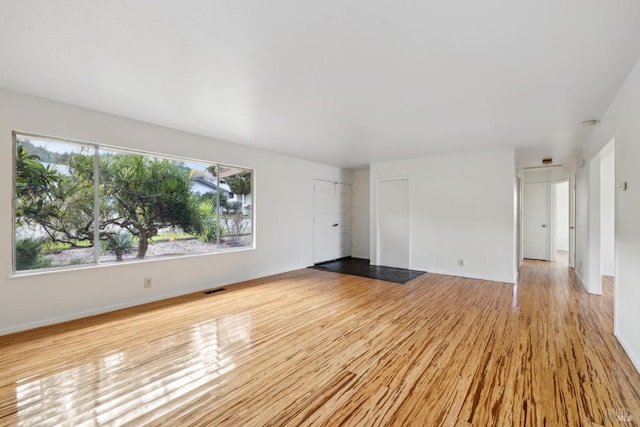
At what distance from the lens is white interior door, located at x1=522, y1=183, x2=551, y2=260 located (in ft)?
23.3

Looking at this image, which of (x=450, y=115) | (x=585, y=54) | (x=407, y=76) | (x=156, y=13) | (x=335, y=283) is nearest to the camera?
(x=156, y=13)

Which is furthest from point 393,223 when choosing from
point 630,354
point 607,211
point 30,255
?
point 30,255

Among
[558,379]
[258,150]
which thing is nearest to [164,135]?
[258,150]

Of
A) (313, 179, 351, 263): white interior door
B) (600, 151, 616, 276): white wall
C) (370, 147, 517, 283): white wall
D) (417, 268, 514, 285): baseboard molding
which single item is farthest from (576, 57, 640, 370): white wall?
(313, 179, 351, 263): white interior door

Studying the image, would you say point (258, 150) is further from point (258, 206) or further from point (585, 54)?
point (585, 54)

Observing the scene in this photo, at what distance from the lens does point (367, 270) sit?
5785mm

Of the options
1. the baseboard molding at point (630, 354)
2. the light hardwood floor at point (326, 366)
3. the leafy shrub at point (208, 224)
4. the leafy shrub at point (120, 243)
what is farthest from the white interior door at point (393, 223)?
the leafy shrub at point (120, 243)

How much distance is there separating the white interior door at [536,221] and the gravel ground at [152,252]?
780 cm

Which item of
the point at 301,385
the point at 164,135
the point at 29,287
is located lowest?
the point at 301,385

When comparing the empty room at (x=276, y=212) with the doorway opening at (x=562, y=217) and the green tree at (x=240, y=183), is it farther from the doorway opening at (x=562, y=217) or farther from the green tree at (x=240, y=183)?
the doorway opening at (x=562, y=217)

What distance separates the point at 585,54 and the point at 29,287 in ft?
17.9

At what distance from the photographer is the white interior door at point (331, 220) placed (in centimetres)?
650

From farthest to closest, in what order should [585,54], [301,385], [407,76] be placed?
[407,76]
[585,54]
[301,385]

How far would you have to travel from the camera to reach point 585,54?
6.71ft
